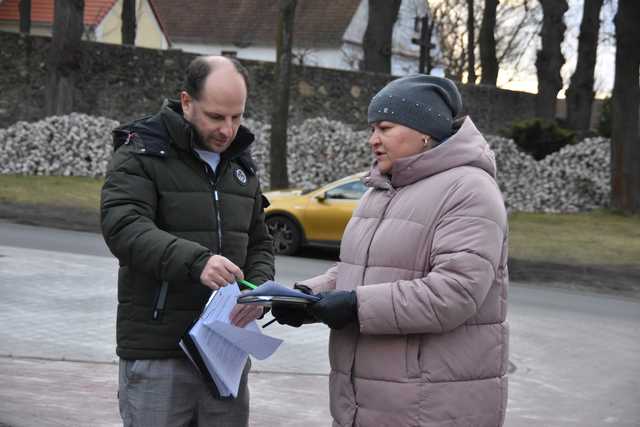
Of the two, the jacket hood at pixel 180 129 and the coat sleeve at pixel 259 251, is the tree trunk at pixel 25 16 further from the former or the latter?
the jacket hood at pixel 180 129

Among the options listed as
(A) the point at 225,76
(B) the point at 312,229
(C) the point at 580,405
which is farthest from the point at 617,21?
(A) the point at 225,76

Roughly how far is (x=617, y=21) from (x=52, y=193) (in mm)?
13017

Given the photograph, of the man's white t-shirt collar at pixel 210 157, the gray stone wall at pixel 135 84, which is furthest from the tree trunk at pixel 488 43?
the man's white t-shirt collar at pixel 210 157

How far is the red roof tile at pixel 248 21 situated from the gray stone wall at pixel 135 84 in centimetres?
2441

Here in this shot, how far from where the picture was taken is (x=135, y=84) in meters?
29.3

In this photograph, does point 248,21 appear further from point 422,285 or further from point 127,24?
point 422,285

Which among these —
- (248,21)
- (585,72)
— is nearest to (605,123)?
(585,72)

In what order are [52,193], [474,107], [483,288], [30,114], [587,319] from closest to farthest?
1. [483,288]
2. [587,319]
3. [52,193]
4. [30,114]
5. [474,107]

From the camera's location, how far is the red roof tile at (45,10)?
50.6 meters

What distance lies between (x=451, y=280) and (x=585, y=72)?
32.3m

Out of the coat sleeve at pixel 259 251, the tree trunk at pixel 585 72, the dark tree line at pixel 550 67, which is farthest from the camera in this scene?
the tree trunk at pixel 585 72

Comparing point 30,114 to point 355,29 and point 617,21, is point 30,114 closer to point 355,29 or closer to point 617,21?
point 617,21

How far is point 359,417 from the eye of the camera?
360cm

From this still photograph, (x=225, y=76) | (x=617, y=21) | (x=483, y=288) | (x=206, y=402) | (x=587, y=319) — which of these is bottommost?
(x=587, y=319)
